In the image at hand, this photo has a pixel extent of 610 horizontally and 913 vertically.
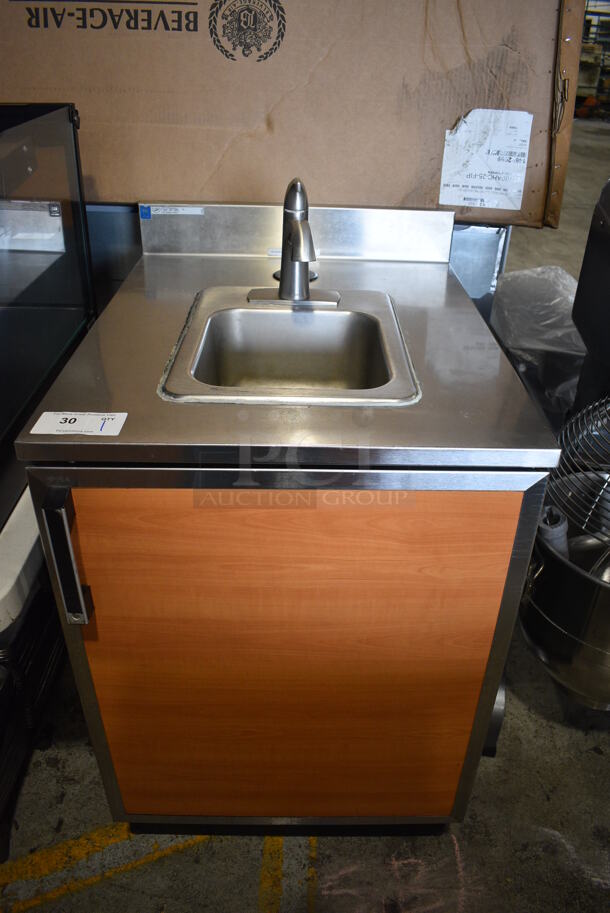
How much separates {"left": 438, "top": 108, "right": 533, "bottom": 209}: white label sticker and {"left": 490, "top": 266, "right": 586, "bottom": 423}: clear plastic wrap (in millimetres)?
442

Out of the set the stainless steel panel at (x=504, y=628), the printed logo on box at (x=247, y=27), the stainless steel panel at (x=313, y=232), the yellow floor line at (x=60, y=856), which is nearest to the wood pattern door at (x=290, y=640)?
the stainless steel panel at (x=504, y=628)

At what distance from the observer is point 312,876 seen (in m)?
1.17

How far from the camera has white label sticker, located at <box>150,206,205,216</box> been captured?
4.45 feet

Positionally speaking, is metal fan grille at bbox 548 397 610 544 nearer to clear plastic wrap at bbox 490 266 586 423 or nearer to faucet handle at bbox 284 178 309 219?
clear plastic wrap at bbox 490 266 586 423

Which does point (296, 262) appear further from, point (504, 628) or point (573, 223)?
point (573, 223)

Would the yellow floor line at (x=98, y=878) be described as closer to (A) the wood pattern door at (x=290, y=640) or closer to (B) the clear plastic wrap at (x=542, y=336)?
(A) the wood pattern door at (x=290, y=640)

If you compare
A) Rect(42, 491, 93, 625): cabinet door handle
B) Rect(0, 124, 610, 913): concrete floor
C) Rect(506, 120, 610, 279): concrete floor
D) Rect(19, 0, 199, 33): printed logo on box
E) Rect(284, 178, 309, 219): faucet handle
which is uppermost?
Rect(19, 0, 199, 33): printed logo on box

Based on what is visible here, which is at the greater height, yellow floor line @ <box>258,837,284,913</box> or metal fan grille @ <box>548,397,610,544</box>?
metal fan grille @ <box>548,397,610,544</box>

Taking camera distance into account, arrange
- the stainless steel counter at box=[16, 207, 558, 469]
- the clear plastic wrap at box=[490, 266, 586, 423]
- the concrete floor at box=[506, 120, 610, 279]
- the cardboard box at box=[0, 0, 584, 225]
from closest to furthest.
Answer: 1. the stainless steel counter at box=[16, 207, 558, 469]
2. the cardboard box at box=[0, 0, 584, 225]
3. the clear plastic wrap at box=[490, 266, 586, 423]
4. the concrete floor at box=[506, 120, 610, 279]

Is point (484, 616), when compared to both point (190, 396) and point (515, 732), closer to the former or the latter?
point (190, 396)

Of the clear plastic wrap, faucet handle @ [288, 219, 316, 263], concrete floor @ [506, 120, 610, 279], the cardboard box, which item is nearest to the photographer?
faucet handle @ [288, 219, 316, 263]

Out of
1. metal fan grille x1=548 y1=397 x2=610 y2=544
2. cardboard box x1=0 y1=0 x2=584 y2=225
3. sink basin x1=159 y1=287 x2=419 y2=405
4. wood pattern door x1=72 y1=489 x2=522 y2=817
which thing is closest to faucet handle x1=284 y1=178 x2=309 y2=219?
sink basin x1=159 y1=287 x2=419 y2=405

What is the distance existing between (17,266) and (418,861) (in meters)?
1.32

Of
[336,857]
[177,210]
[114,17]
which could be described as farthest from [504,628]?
[114,17]
